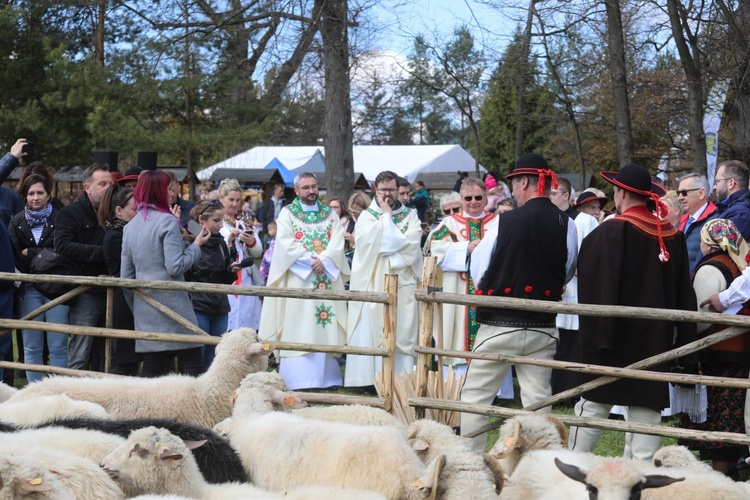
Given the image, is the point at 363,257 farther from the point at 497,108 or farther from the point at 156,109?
the point at 497,108

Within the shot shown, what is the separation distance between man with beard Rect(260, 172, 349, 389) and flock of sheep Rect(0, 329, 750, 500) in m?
4.01

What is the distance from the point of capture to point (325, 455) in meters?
3.91

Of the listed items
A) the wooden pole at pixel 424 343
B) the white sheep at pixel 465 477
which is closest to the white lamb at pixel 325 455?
the white sheep at pixel 465 477

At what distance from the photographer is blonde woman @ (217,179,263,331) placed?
8500 millimetres

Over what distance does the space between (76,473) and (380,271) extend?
5.61 m

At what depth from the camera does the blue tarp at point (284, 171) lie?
1162 inches

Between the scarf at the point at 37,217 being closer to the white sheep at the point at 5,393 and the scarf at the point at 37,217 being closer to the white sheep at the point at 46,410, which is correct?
the white sheep at the point at 5,393

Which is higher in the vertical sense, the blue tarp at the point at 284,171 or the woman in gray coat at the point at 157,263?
the blue tarp at the point at 284,171

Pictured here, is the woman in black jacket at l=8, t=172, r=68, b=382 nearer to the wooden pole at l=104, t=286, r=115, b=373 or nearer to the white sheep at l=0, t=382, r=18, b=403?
the wooden pole at l=104, t=286, r=115, b=373

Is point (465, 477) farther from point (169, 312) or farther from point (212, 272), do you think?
point (212, 272)

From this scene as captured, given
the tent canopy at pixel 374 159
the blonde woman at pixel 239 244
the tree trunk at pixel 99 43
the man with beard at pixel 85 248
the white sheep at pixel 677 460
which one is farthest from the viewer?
the tent canopy at pixel 374 159

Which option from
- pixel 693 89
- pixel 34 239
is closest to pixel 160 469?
pixel 34 239

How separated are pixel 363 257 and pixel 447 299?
3.63 metres

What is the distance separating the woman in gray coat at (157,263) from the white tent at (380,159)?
24044 mm
